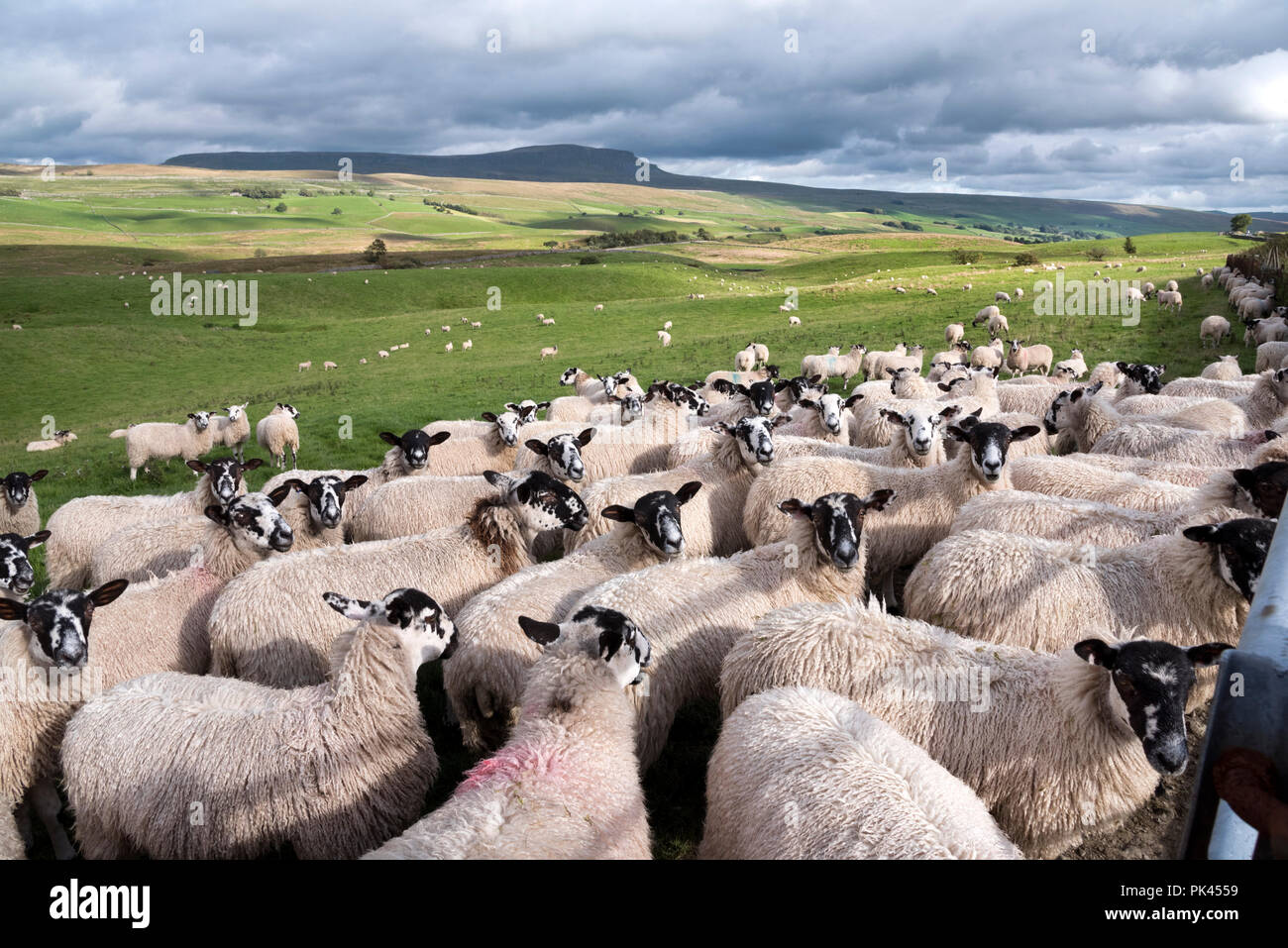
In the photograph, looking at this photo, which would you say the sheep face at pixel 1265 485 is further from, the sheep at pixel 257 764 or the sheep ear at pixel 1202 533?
the sheep at pixel 257 764

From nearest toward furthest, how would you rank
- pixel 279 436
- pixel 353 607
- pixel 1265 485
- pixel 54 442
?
pixel 353 607, pixel 1265 485, pixel 279 436, pixel 54 442

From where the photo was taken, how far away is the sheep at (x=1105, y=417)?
33.0ft

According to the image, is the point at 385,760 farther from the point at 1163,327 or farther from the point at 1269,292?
the point at 1269,292

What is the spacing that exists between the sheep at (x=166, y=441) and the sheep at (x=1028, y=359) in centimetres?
2158

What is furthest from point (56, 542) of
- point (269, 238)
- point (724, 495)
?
point (269, 238)

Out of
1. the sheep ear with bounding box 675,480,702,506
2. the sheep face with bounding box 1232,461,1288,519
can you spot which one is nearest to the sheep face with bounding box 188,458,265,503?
the sheep ear with bounding box 675,480,702,506

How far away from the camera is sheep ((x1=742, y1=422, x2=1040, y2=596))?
7.51 m

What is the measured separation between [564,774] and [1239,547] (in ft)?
15.0

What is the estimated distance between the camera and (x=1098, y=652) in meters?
3.85

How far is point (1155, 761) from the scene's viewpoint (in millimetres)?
3598

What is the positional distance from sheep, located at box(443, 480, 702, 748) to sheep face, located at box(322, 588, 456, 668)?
0.48 meters

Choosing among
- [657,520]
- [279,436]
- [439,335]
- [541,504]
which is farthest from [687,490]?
[439,335]

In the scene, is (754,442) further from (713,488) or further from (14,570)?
(14,570)
